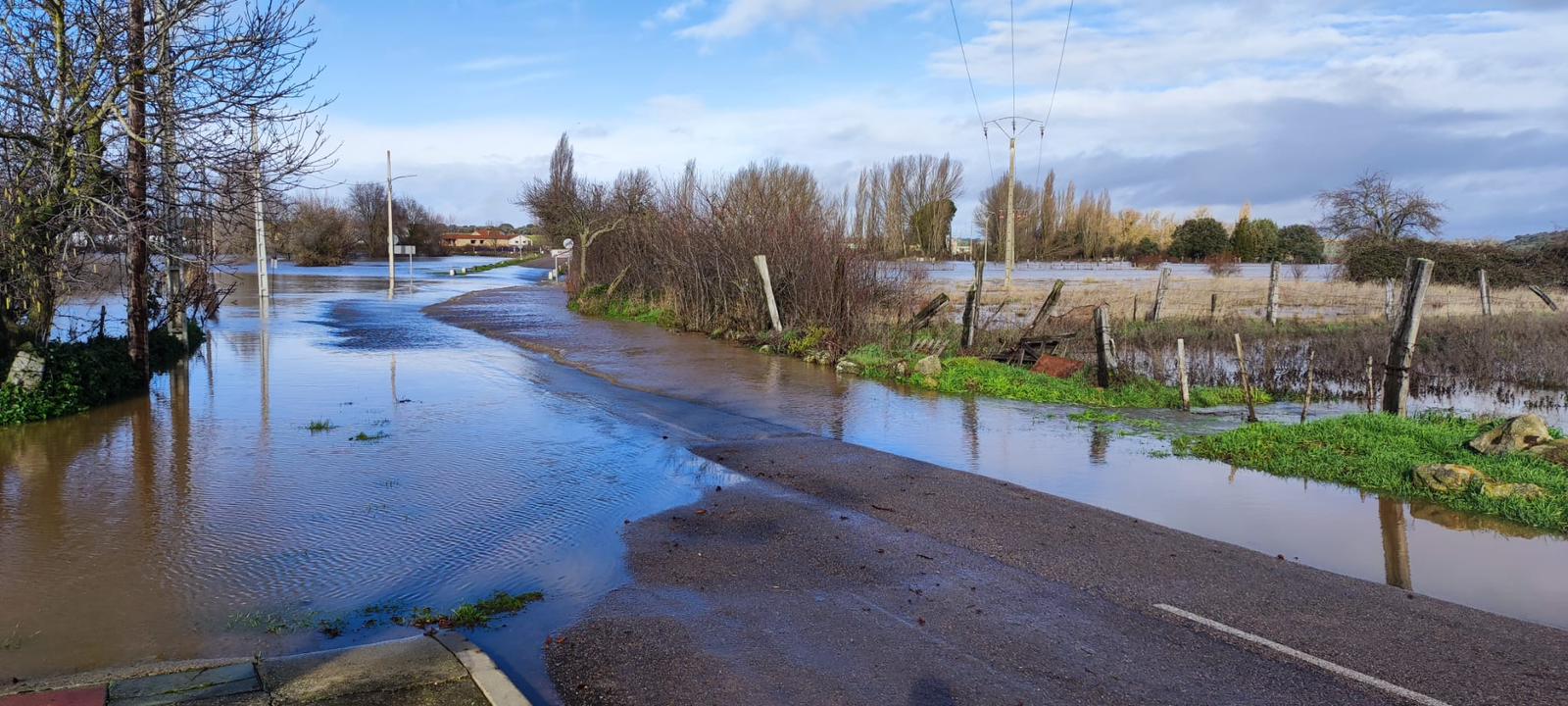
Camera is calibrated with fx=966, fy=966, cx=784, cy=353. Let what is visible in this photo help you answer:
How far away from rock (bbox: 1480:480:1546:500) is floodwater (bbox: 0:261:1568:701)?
427mm

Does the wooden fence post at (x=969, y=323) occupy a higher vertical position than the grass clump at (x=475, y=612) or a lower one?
higher

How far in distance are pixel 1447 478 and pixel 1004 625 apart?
618cm

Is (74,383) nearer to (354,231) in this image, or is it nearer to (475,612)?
(475,612)

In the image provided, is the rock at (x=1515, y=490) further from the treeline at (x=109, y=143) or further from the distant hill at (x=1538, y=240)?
the distant hill at (x=1538, y=240)

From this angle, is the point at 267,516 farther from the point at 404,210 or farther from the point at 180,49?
the point at 404,210

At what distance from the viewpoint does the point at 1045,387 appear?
15969mm

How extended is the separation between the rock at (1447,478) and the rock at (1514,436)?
92 cm

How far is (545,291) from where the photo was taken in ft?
154

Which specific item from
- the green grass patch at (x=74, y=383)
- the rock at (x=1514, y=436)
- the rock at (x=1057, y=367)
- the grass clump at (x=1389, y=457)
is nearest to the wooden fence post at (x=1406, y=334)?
the grass clump at (x=1389, y=457)

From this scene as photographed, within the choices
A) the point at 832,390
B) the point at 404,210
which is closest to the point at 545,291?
the point at 832,390

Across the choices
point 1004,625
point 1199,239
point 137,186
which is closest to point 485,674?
point 1004,625

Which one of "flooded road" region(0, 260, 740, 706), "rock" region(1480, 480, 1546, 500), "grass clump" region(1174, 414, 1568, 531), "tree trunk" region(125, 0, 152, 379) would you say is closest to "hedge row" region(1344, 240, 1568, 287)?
"grass clump" region(1174, 414, 1568, 531)

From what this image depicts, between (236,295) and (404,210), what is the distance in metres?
93.4

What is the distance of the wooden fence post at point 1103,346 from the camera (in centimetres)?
1549
